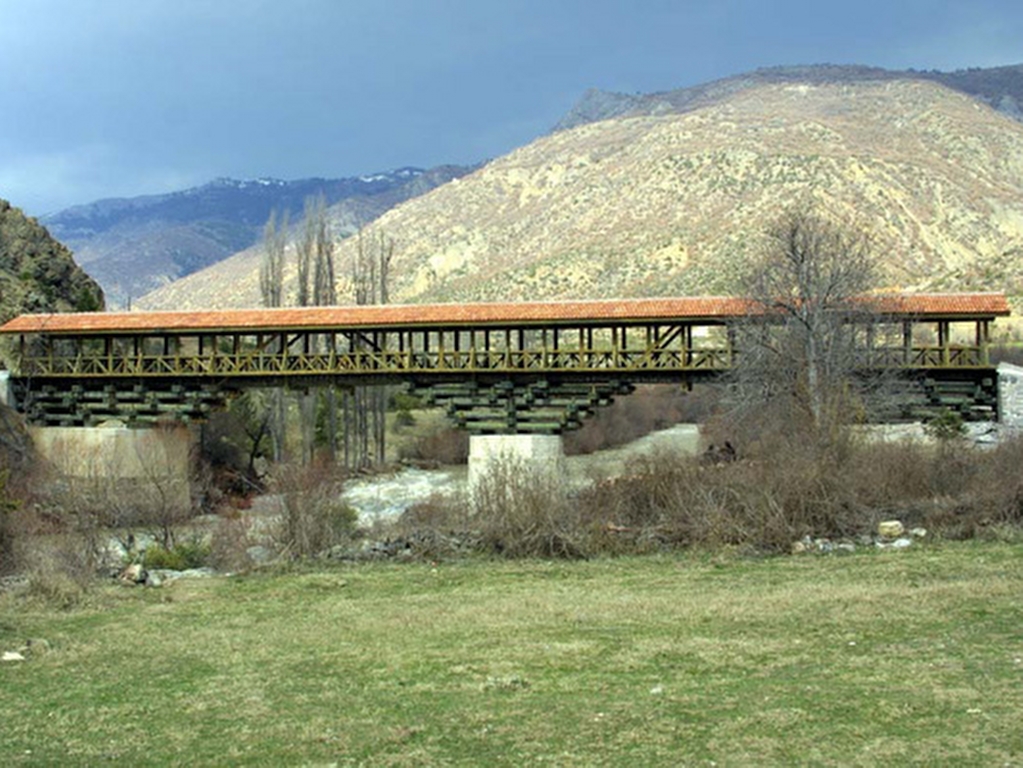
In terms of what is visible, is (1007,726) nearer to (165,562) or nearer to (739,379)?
(165,562)

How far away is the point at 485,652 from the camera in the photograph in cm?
1006

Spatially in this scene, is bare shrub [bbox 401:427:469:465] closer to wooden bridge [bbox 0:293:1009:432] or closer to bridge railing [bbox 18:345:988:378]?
wooden bridge [bbox 0:293:1009:432]

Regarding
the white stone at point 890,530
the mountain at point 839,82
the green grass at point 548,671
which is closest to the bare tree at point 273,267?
the green grass at point 548,671

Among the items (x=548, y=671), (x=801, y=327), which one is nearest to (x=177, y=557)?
(x=548, y=671)

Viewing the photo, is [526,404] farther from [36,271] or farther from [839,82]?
[839,82]

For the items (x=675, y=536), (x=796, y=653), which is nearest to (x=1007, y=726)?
(x=796, y=653)

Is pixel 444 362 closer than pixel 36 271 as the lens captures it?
Yes

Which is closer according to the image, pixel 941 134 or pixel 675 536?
pixel 675 536

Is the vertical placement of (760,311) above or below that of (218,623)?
above

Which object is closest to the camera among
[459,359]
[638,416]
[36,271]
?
[459,359]

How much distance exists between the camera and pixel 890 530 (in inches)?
659

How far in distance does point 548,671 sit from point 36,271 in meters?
36.9

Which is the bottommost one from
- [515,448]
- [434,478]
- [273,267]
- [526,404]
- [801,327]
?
[434,478]

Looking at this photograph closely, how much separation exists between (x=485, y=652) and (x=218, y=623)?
3.72 meters
